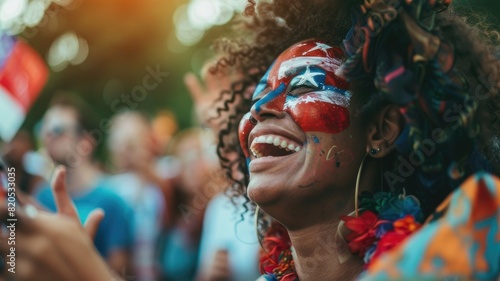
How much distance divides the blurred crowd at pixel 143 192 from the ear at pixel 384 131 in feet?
6.70

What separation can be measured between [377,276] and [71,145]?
4451mm

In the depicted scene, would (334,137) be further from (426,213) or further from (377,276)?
(377,276)

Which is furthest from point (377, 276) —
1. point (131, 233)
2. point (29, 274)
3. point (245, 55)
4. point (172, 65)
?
point (172, 65)

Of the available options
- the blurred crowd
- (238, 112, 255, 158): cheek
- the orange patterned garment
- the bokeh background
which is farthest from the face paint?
the bokeh background

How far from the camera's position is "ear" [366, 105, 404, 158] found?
3057mm

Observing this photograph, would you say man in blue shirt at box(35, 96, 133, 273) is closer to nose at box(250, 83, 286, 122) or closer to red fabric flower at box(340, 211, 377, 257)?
nose at box(250, 83, 286, 122)

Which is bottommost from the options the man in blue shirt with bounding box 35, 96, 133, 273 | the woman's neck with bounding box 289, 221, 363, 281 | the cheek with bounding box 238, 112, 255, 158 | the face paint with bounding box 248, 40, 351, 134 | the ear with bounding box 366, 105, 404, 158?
the man in blue shirt with bounding box 35, 96, 133, 273

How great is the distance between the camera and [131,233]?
6121mm

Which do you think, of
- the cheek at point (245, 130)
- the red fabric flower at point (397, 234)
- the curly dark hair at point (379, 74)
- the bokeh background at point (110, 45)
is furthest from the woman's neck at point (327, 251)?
the bokeh background at point (110, 45)

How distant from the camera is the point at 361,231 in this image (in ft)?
9.77

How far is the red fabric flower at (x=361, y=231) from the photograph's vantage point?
2.96m

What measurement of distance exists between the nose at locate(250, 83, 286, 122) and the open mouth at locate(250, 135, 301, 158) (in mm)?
86

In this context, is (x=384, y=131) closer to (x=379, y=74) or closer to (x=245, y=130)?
(x=379, y=74)

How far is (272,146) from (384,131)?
0.43m
